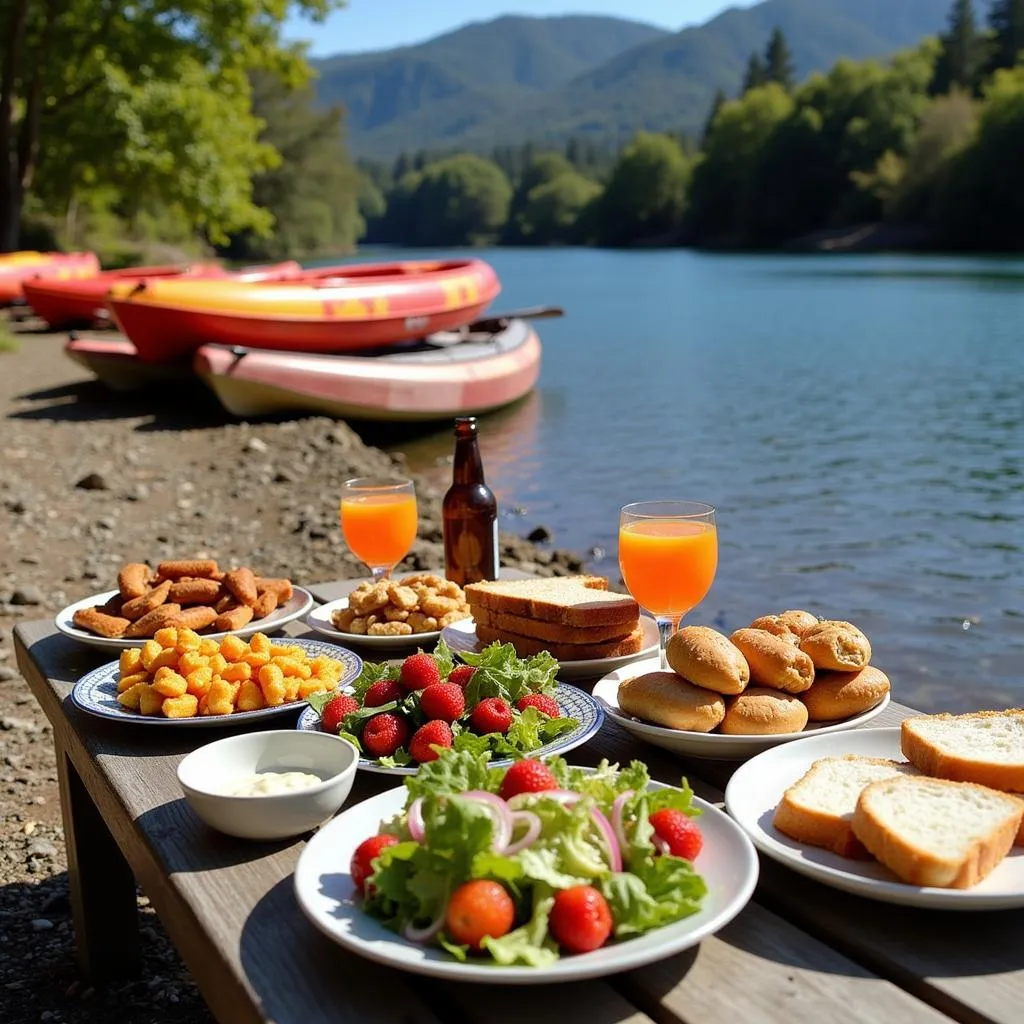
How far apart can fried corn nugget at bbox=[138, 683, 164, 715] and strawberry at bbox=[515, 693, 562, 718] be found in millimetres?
623

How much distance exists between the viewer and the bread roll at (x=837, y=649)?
185 centimetres

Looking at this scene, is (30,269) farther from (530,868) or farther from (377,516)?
(530,868)

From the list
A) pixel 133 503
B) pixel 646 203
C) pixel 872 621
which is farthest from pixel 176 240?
pixel 646 203

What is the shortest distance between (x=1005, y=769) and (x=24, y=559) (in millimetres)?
5943

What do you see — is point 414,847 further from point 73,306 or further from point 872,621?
point 73,306

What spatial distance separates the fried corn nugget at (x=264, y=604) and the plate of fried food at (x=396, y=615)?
88 mm

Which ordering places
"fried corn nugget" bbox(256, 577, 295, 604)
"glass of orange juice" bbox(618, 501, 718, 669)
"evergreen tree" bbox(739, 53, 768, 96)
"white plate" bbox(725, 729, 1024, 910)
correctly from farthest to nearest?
"evergreen tree" bbox(739, 53, 768, 96)
"fried corn nugget" bbox(256, 577, 295, 604)
"glass of orange juice" bbox(618, 501, 718, 669)
"white plate" bbox(725, 729, 1024, 910)

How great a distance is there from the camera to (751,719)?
69.9 inches

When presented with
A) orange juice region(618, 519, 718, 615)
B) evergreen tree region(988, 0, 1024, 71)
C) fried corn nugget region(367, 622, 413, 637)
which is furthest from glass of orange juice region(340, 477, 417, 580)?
evergreen tree region(988, 0, 1024, 71)

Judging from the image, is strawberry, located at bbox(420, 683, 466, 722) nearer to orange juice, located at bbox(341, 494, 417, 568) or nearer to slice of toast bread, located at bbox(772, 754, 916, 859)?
slice of toast bread, located at bbox(772, 754, 916, 859)

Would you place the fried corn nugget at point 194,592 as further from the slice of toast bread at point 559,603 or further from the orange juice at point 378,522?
the slice of toast bread at point 559,603

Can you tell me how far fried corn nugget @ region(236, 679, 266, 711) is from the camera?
1.99 m

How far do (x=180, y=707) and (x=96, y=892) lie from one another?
1.03 metres

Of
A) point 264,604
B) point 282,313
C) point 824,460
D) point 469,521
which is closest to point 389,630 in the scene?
point 264,604
